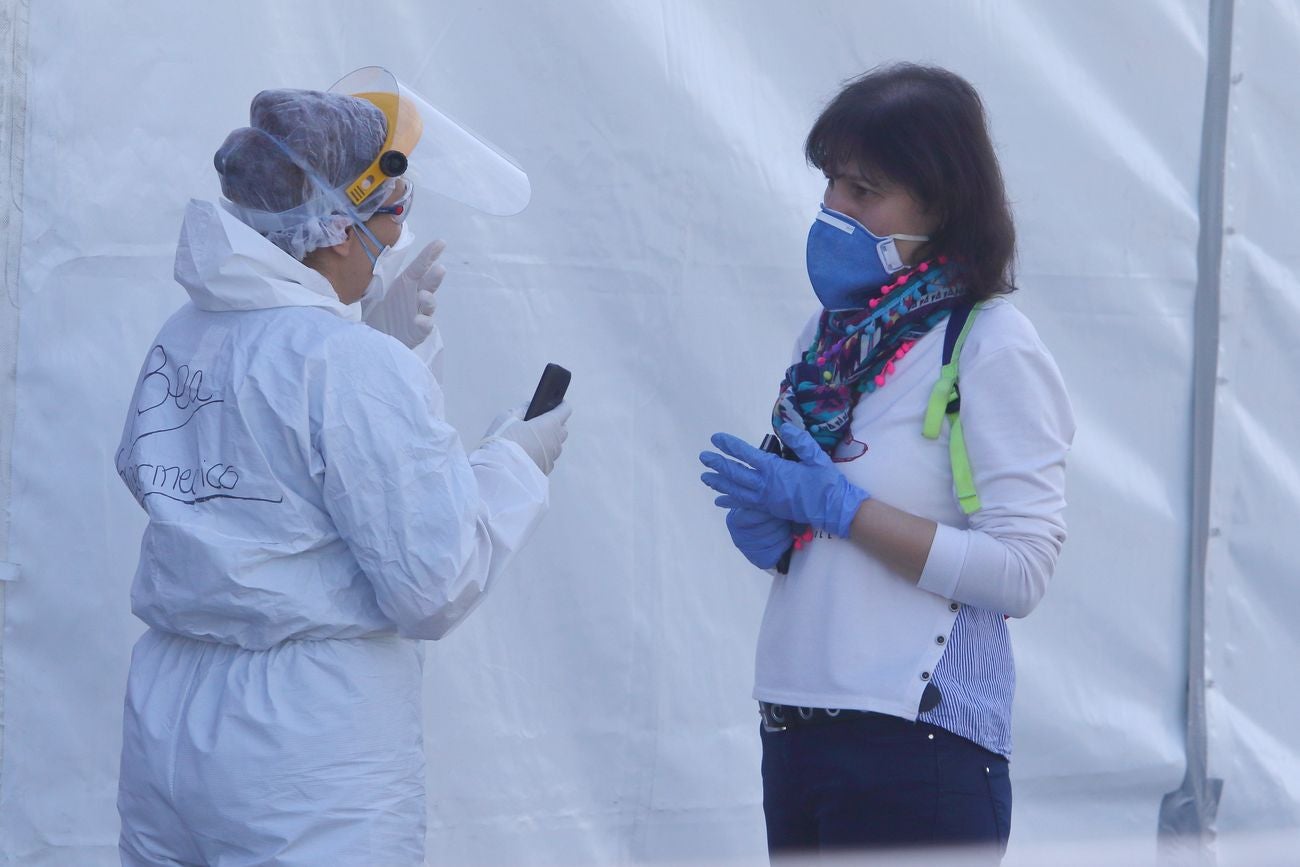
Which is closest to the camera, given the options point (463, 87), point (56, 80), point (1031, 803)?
point (56, 80)

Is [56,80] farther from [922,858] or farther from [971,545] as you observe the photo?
[922,858]

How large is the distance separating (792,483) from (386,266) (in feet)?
1.67

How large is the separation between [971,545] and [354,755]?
0.63 m

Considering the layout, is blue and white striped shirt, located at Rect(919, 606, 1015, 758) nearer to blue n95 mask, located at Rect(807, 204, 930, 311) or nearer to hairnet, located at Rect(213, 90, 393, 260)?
blue n95 mask, located at Rect(807, 204, 930, 311)

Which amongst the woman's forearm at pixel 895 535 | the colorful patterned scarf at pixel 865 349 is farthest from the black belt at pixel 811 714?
the colorful patterned scarf at pixel 865 349

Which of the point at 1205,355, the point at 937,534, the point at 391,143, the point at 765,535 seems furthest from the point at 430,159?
the point at 1205,355

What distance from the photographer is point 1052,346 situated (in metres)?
2.26

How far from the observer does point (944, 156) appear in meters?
1.35

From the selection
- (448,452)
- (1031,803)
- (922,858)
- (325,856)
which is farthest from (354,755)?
(1031,803)

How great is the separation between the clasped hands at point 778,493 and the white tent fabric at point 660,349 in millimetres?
654

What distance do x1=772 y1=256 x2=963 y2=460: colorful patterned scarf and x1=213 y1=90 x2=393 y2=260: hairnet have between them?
514 mm

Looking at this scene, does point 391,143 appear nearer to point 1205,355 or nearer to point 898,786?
point 898,786

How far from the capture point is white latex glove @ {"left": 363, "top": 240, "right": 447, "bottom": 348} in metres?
1.68

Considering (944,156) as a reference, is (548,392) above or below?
below
